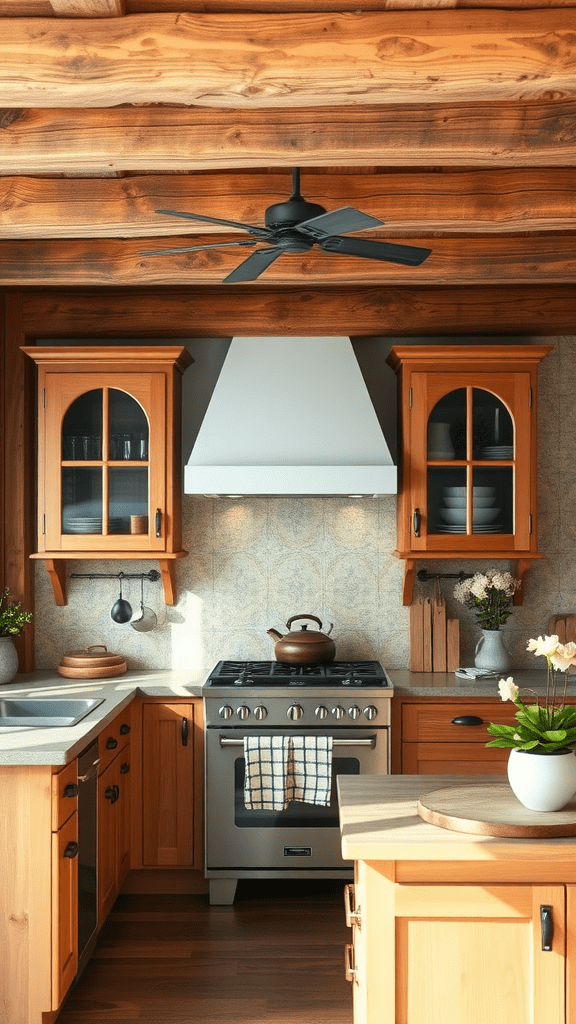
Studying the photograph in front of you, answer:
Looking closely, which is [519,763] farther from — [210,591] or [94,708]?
[210,591]

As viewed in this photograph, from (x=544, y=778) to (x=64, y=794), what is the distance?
155 cm

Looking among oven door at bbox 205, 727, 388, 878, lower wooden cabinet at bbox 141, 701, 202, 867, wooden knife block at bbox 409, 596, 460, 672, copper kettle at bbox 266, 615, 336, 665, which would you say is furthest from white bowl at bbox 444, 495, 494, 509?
lower wooden cabinet at bbox 141, 701, 202, 867

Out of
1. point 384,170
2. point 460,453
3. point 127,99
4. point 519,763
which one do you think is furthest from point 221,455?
point 519,763

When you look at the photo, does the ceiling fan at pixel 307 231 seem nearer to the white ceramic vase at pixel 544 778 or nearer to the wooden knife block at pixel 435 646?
the white ceramic vase at pixel 544 778

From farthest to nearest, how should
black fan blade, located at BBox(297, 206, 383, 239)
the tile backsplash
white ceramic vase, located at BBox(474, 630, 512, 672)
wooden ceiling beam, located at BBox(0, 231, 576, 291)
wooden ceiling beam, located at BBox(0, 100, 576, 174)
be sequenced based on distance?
the tile backsplash < white ceramic vase, located at BBox(474, 630, 512, 672) < wooden ceiling beam, located at BBox(0, 231, 576, 291) < wooden ceiling beam, located at BBox(0, 100, 576, 174) < black fan blade, located at BBox(297, 206, 383, 239)

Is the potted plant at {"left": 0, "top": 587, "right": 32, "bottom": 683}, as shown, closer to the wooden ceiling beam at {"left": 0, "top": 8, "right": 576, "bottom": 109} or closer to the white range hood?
the white range hood

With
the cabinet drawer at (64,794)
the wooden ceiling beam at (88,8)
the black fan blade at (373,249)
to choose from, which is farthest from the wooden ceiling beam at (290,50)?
the cabinet drawer at (64,794)

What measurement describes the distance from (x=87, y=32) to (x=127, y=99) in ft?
0.55

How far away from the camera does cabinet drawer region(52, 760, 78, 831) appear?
113 inches

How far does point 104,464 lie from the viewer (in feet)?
14.0

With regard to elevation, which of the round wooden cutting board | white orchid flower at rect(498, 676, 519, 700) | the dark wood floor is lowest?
the dark wood floor

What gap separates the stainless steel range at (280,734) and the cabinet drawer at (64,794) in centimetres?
98

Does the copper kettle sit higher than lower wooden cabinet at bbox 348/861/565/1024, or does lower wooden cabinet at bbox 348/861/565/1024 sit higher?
the copper kettle

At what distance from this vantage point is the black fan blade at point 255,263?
271cm
